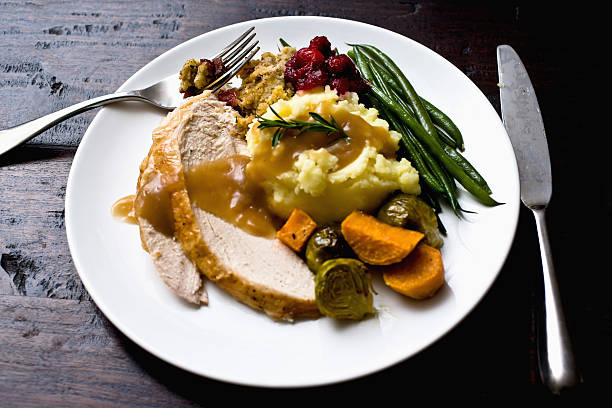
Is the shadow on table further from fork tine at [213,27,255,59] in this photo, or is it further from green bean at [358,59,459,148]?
green bean at [358,59,459,148]

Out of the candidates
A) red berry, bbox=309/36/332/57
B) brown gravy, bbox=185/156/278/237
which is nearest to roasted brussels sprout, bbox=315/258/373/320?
brown gravy, bbox=185/156/278/237

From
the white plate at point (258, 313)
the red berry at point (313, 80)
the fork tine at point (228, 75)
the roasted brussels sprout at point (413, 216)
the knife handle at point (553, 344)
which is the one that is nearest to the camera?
the knife handle at point (553, 344)

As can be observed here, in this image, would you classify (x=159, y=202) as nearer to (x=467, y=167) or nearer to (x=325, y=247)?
(x=325, y=247)

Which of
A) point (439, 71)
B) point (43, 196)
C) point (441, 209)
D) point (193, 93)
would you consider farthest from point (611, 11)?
point (43, 196)

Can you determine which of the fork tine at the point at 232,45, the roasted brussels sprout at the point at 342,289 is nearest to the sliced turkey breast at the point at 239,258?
the roasted brussels sprout at the point at 342,289

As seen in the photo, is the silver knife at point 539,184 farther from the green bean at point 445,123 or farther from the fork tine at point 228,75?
the fork tine at point 228,75

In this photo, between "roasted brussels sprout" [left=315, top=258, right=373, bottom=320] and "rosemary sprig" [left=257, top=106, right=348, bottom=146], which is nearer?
"roasted brussels sprout" [left=315, top=258, right=373, bottom=320]

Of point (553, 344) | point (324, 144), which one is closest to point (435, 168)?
point (324, 144)
